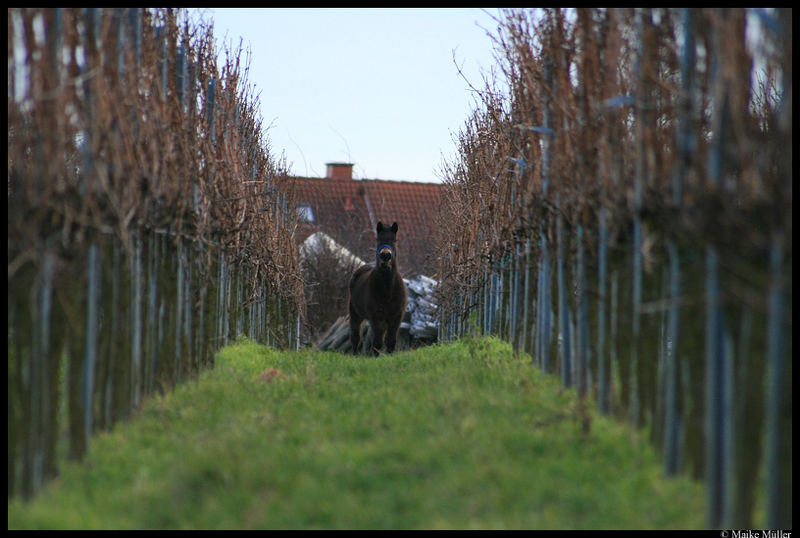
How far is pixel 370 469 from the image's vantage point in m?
4.38

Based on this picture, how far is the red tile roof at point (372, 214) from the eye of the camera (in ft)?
91.1

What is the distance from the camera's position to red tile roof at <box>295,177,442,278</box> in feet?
91.1

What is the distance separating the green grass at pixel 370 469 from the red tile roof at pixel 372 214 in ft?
53.5

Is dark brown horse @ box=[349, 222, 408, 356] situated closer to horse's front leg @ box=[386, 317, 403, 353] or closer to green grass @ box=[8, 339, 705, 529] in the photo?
horse's front leg @ box=[386, 317, 403, 353]

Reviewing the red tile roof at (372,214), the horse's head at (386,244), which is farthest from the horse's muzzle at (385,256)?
the red tile roof at (372,214)

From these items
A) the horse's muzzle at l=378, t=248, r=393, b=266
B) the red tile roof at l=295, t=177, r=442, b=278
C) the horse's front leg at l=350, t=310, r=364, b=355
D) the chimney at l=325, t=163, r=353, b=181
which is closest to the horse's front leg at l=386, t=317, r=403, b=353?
the horse's muzzle at l=378, t=248, r=393, b=266

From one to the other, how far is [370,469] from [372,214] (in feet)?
102

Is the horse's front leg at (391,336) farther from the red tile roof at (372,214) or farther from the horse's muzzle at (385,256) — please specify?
the red tile roof at (372,214)

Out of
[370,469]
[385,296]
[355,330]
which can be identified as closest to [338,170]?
[355,330]

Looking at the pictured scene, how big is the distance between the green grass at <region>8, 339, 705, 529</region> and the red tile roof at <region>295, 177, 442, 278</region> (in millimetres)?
16313

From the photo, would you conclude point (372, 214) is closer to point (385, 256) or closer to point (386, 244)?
point (386, 244)

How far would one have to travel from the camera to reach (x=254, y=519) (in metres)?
3.60

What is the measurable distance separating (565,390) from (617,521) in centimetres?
318

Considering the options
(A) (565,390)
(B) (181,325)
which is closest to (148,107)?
(B) (181,325)
